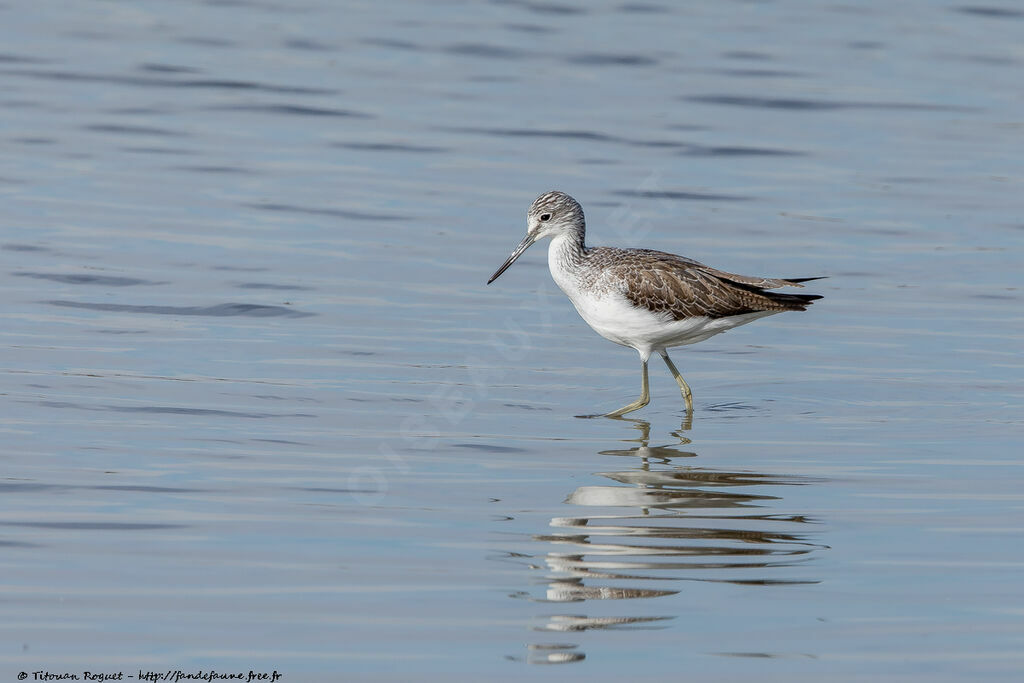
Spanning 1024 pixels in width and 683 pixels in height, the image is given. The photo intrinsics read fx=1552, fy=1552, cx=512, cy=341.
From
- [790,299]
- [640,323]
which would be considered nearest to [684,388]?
[640,323]

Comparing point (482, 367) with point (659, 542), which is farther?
point (482, 367)

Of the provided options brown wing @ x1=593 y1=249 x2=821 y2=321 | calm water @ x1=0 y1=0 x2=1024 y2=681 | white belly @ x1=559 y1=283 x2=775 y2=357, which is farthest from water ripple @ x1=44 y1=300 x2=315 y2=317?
brown wing @ x1=593 y1=249 x2=821 y2=321

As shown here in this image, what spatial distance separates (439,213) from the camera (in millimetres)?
15688

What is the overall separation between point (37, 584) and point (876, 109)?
56.8 ft

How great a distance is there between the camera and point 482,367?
36.3 feet

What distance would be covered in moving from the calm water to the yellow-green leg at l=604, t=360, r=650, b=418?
0.18 m

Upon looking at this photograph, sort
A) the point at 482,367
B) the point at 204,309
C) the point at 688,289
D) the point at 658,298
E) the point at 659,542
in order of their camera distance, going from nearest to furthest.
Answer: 1. the point at 659,542
2. the point at 658,298
3. the point at 688,289
4. the point at 482,367
5. the point at 204,309

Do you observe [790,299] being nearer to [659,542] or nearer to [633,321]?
[633,321]

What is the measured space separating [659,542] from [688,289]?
387 cm

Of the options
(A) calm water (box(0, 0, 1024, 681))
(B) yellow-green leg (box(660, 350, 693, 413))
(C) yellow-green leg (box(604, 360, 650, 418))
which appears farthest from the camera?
(B) yellow-green leg (box(660, 350, 693, 413))

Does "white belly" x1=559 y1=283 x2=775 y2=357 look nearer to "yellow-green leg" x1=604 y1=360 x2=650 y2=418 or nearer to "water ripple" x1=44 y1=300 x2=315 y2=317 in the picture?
"yellow-green leg" x1=604 y1=360 x2=650 y2=418

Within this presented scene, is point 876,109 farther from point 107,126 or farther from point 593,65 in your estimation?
point 107,126

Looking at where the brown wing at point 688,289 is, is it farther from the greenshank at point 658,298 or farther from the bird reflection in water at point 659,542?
the bird reflection in water at point 659,542

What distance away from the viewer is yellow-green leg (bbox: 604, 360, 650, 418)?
1020cm
